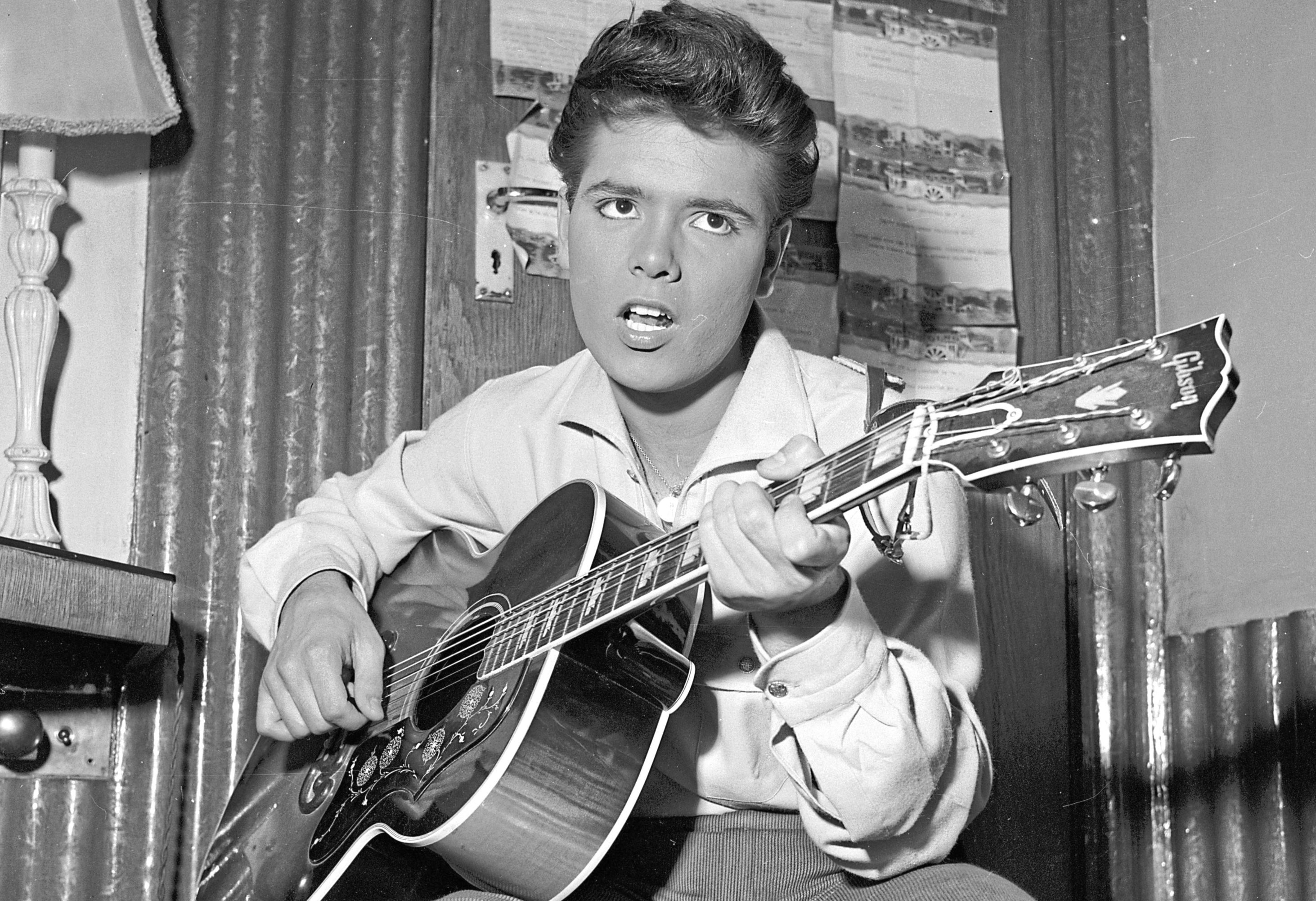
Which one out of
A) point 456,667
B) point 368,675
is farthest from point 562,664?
point 368,675

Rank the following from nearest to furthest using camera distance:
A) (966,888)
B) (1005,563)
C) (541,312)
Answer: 1. (966,888)
2. (541,312)
3. (1005,563)

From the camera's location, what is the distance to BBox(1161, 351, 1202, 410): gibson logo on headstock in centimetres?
80

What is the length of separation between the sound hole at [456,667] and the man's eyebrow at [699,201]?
0.41 meters

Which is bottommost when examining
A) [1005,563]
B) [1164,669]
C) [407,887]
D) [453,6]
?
[407,887]

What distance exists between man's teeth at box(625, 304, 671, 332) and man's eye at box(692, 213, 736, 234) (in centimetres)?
9

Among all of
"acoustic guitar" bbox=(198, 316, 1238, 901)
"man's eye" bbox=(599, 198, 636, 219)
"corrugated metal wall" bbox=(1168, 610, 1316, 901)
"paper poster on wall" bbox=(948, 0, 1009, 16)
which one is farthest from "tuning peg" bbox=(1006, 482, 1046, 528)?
"paper poster on wall" bbox=(948, 0, 1009, 16)

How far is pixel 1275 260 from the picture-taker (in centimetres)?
177

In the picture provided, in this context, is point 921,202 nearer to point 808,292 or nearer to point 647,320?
point 808,292

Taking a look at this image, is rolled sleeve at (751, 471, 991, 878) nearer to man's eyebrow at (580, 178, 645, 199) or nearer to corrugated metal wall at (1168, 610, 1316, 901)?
man's eyebrow at (580, 178, 645, 199)

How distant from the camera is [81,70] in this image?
61.4 inches

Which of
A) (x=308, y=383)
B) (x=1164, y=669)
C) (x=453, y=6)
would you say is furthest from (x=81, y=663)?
(x=1164, y=669)

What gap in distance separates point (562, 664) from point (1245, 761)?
41.5 inches

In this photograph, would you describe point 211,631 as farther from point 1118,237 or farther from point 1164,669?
point 1118,237

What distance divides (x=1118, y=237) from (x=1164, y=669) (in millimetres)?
668
